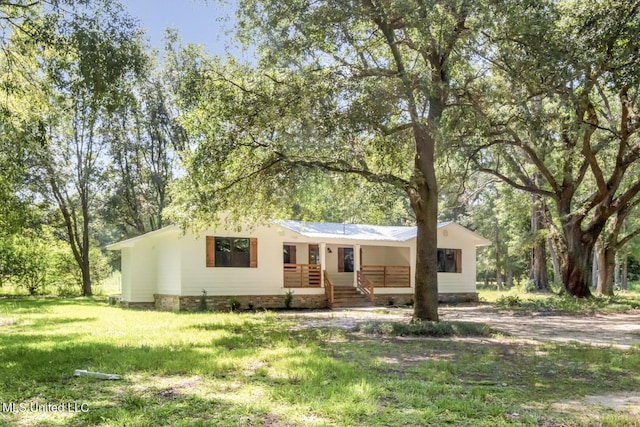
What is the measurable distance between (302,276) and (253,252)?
222 cm

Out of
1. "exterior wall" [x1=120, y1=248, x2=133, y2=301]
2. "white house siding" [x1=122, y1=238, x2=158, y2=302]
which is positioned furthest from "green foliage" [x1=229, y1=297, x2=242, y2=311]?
"exterior wall" [x1=120, y1=248, x2=133, y2=301]

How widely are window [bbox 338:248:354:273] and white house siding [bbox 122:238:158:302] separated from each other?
7.70 m

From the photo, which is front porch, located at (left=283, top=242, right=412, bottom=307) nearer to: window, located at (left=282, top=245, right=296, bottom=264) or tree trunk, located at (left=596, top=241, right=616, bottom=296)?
window, located at (left=282, top=245, right=296, bottom=264)

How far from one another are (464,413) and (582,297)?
16.8m

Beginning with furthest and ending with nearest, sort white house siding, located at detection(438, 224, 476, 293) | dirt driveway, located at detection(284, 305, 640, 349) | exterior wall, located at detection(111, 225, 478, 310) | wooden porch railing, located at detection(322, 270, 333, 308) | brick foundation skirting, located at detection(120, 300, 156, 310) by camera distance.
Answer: white house siding, located at detection(438, 224, 476, 293), brick foundation skirting, located at detection(120, 300, 156, 310), wooden porch railing, located at detection(322, 270, 333, 308), exterior wall, located at detection(111, 225, 478, 310), dirt driveway, located at detection(284, 305, 640, 349)

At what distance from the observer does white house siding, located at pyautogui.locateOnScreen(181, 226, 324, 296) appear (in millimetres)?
17172

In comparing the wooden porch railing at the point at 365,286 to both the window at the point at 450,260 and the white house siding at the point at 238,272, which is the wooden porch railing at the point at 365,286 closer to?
the white house siding at the point at 238,272

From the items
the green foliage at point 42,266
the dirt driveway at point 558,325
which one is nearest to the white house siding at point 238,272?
the dirt driveway at point 558,325

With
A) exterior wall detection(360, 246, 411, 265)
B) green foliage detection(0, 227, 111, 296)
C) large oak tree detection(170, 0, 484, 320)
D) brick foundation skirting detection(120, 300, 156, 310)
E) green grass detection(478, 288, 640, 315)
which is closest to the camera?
large oak tree detection(170, 0, 484, 320)

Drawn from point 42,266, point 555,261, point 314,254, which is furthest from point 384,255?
point 42,266

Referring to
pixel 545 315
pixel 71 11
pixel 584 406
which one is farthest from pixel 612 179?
pixel 71 11

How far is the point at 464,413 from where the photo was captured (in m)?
4.60

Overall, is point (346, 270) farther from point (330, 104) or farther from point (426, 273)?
point (330, 104)

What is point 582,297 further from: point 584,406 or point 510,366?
point 584,406
